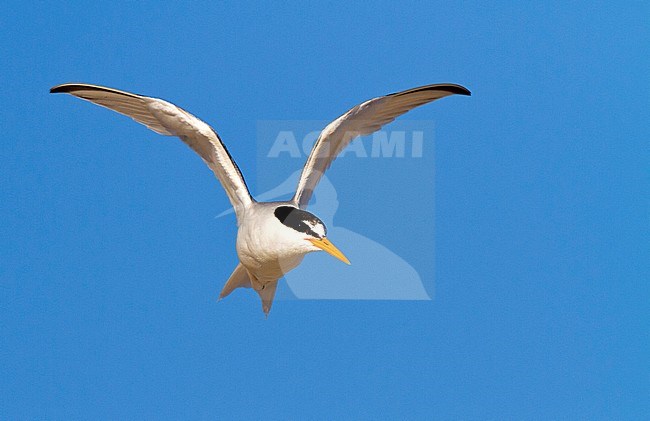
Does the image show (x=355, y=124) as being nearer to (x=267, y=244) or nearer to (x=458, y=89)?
(x=458, y=89)

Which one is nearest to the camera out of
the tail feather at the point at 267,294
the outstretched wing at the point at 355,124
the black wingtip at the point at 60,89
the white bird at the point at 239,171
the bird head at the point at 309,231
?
the bird head at the point at 309,231

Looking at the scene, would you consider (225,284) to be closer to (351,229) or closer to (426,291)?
(351,229)

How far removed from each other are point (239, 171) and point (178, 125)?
2.42 feet

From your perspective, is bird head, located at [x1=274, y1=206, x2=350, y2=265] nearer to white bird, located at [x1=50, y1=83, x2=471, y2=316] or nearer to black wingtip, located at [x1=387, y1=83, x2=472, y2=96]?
A: white bird, located at [x1=50, y1=83, x2=471, y2=316]

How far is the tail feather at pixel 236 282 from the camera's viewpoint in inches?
418

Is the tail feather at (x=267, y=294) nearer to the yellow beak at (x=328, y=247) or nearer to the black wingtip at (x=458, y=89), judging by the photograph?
the yellow beak at (x=328, y=247)

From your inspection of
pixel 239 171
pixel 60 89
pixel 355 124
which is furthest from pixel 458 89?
pixel 60 89

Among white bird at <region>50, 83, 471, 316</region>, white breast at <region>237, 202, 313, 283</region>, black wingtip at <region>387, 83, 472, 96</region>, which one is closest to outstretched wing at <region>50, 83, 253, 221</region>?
white bird at <region>50, 83, 471, 316</region>

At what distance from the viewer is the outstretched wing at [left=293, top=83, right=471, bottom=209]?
10.0m

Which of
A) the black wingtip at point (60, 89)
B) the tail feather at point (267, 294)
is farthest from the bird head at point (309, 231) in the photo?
the black wingtip at point (60, 89)

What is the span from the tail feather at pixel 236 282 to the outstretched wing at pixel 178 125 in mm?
645

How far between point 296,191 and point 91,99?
211 centimetres

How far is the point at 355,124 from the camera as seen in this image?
10367 mm

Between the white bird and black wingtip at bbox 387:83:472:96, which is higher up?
black wingtip at bbox 387:83:472:96
